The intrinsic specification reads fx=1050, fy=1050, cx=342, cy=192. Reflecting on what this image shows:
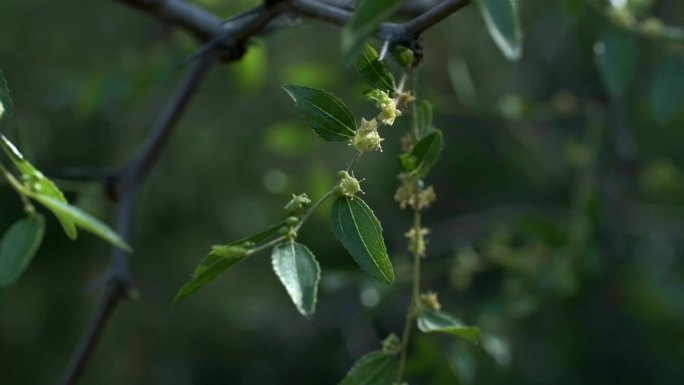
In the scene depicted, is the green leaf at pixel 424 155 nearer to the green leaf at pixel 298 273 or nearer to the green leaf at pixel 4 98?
the green leaf at pixel 298 273

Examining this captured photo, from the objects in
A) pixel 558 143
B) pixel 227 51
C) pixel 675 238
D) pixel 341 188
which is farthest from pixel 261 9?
pixel 675 238

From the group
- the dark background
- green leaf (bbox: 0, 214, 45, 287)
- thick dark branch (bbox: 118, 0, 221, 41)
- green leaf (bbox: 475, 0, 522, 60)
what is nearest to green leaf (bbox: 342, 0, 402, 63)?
green leaf (bbox: 475, 0, 522, 60)

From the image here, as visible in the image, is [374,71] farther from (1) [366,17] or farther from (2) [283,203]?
(2) [283,203]

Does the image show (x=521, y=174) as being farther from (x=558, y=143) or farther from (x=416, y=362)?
(x=416, y=362)

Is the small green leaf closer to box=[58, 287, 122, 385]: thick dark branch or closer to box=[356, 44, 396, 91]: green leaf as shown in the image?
box=[356, 44, 396, 91]: green leaf

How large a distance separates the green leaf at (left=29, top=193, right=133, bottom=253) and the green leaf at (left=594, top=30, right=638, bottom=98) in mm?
448

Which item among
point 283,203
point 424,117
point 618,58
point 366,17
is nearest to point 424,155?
point 424,117

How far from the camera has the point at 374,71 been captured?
0.50 metres

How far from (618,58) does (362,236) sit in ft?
1.30

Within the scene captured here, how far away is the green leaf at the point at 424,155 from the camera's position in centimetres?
53

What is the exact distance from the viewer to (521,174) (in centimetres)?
172

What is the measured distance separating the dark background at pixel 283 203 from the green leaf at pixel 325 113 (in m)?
0.79

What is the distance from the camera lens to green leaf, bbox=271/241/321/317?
0.45 metres

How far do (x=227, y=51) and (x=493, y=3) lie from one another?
315 millimetres
